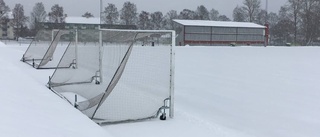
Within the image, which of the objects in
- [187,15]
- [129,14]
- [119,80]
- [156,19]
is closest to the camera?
[119,80]

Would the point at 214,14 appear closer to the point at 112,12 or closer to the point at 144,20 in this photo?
the point at 144,20

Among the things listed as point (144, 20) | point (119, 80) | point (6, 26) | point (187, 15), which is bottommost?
point (119, 80)

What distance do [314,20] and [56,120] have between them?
8220cm

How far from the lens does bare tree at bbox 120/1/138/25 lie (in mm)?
92562

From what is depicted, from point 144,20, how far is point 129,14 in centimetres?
445

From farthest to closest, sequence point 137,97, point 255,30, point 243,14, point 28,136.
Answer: point 243,14
point 255,30
point 137,97
point 28,136

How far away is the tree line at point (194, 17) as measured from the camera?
8119 centimetres

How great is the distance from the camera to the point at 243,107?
9539 millimetres

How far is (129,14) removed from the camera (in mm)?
92938

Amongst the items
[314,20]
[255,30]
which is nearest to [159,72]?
[255,30]

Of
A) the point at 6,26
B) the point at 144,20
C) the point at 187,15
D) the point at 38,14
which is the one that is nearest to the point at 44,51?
the point at 144,20

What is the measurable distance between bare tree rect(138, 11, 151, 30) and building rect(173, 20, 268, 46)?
32156mm

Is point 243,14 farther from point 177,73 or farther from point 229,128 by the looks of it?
point 229,128

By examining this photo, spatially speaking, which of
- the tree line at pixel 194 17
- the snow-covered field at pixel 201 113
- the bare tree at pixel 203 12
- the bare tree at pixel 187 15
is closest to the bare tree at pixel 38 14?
the tree line at pixel 194 17
